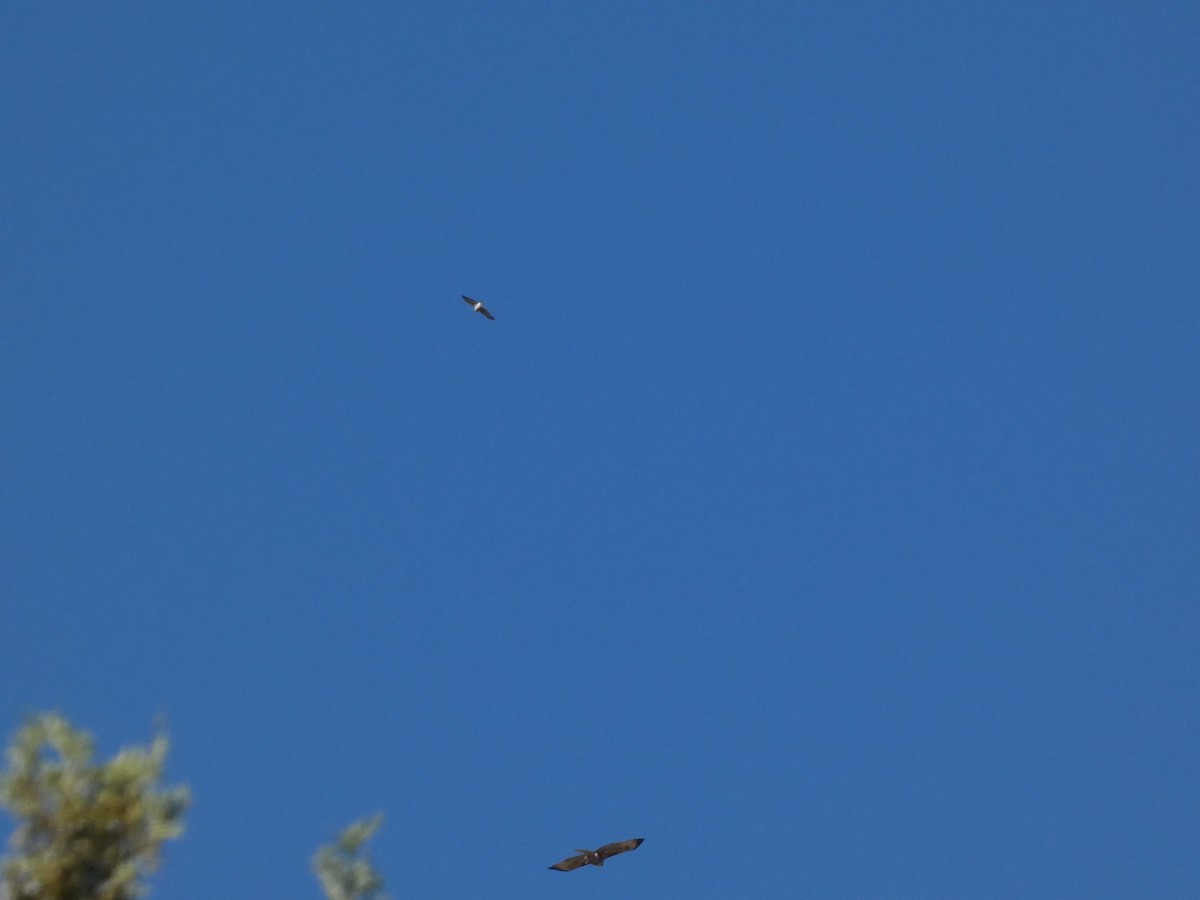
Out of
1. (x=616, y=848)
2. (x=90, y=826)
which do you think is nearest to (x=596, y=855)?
(x=616, y=848)

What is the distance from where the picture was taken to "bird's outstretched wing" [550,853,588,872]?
34344 mm

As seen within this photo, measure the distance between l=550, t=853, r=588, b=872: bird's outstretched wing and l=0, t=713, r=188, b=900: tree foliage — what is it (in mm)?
14070

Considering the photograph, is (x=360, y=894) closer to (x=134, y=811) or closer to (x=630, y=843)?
(x=134, y=811)

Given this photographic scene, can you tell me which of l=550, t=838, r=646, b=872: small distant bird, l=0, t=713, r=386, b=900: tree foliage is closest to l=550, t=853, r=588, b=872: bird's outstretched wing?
l=550, t=838, r=646, b=872: small distant bird

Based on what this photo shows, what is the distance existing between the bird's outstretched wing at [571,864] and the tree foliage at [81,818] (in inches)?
554

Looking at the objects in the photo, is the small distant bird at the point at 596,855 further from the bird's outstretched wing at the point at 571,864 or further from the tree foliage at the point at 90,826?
the tree foliage at the point at 90,826

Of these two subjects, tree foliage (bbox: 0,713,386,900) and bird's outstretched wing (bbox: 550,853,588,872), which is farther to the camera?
bird's outstretched wing (bbox: 550,853,588,872)

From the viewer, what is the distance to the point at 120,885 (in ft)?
72.3

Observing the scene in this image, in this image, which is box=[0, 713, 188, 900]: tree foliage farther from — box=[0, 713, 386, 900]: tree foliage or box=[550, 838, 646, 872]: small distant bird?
box=[550, 838, 646, 872]: small distant bird

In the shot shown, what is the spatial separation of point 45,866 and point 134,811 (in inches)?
64.2

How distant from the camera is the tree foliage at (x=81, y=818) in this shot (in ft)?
70.8

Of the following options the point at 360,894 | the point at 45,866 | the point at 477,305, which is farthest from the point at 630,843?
the point at 477,305

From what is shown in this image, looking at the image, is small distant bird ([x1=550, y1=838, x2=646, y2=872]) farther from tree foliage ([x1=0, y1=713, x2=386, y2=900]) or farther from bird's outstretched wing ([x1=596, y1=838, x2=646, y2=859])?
tree foliage ([x1=0, y1=713, x2=386, y2=900])

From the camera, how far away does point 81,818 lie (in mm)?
22000
